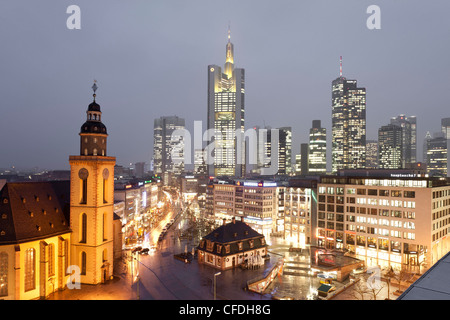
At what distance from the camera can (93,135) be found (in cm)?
6159

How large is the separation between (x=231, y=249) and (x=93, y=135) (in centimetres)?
4002

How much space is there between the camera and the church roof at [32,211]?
5016 cm

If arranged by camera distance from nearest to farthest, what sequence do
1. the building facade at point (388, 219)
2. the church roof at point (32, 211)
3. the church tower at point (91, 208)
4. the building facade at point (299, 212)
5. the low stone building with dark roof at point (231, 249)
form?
the church roof at point (32, 211), the church tower at point (91, 208), the low stone building with dark roof at point (231, 249), the building facade at point (388, 219), the building facade at point (299, 212)

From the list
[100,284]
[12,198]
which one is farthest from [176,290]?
[12,198]

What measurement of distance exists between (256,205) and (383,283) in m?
72.9

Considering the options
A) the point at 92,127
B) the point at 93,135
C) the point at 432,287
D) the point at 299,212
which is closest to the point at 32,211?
the point at 93,135

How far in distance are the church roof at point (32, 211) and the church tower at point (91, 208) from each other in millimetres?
3085

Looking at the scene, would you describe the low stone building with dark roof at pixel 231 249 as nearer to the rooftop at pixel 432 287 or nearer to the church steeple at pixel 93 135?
the church steeple at pixel 93 135

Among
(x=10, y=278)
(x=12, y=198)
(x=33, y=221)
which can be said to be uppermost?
(x=12, y=198)

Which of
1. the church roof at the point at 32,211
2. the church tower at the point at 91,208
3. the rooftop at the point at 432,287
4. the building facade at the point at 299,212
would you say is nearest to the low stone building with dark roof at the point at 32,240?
the church roof at the point at 32,211

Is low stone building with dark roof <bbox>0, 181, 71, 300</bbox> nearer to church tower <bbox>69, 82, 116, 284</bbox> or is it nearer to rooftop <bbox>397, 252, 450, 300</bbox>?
church tower <bbox>69, 82, 116, 284</bbox>

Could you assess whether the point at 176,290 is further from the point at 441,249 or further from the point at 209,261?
the point at 441,249

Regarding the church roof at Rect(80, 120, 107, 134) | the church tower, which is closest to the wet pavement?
the church tower

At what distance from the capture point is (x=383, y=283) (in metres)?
65.3
